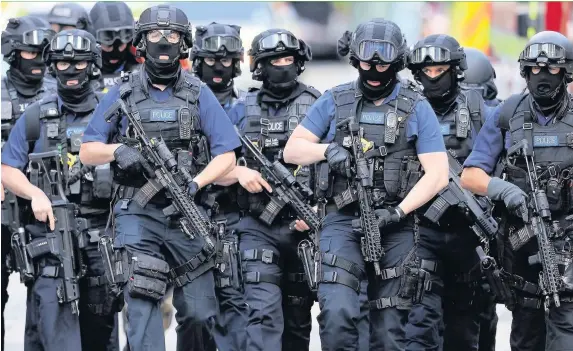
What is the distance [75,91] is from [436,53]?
2652 millimetres

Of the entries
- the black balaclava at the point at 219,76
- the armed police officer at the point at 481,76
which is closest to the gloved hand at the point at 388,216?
the black balaclava at the point at 219,76

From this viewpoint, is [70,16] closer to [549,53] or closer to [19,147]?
[19,147]

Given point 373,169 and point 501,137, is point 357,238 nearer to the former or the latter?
point 373,169

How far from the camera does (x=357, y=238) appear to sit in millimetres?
10695

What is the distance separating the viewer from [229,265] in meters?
11.8

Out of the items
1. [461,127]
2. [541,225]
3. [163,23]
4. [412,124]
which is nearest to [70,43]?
[163,23]

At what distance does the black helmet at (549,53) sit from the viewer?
10484 mm

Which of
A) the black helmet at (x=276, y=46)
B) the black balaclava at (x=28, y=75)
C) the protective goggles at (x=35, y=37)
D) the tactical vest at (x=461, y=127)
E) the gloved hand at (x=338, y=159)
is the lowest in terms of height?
the gloved hand at (x=338, y=159)

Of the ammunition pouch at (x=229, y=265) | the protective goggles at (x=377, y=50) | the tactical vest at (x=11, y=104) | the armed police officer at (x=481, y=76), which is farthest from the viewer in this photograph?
the armed police officer at (x=481, y=76)

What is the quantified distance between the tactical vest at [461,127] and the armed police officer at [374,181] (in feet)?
3.74

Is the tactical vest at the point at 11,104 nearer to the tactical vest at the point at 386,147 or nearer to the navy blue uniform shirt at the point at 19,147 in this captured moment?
the navy blue uniform shirt at the point at 19,147

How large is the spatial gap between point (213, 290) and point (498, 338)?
4.59 meters

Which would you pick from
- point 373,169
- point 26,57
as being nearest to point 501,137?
Answer: point 373,169

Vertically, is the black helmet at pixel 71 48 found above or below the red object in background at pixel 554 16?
below
